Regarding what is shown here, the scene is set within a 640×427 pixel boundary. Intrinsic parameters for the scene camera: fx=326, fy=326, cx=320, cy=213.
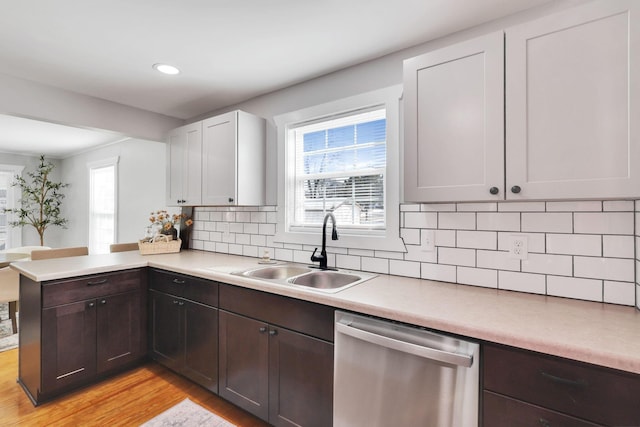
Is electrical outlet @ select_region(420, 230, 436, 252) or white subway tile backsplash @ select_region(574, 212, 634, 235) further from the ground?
white subway tile backsplash @ select_region(574, 212, 634, 235)

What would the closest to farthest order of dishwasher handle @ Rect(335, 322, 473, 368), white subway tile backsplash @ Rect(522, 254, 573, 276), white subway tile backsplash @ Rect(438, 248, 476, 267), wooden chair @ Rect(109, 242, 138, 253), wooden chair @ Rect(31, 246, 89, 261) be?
1. dishwasher handle @ Rect(335, 322, 473, 368)
2. white subway tile backsplash @ Rect(522, 254, 573, 276)
3. white subway tile backsplash @ Rect(438, 248, 476, 267)
4. wooden chair @ Rect(31, 246, 89, 261)
5. wooden chair @ Rect(109, 242, 138, 253)

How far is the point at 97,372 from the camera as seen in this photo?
7.86 feet

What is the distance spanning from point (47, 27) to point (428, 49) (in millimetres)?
2247

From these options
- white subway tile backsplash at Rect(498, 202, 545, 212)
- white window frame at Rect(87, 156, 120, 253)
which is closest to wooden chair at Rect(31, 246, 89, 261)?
white window frame at Rect(87, 156, 120, 253)

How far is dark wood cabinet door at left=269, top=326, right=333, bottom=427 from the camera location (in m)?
1.62

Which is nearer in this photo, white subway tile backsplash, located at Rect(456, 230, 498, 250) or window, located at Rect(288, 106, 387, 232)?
white subway tile backsplash, located at Rect(456, 230, 498, 250)

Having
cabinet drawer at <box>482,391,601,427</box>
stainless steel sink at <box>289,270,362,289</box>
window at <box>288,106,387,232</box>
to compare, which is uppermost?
window at <box>288,106,387,232</box>

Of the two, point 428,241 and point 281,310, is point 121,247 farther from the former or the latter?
point 428,241

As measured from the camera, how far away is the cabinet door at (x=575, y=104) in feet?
3.95

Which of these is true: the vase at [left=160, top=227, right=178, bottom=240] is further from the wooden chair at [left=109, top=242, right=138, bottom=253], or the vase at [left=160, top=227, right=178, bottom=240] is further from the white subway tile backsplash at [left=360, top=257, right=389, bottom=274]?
the white subway tile backsplash at [left=360, top=257, right=389, bottom=274]

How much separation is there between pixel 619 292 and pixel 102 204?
640 centimetres

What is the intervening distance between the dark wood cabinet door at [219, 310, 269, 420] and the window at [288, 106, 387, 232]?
0.94 m

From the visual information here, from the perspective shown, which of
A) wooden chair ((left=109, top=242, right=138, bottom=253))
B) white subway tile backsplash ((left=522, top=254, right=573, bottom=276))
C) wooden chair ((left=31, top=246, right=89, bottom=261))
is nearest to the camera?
white subway tile backsplash ((left=522, top=254, right=573, bottom=276))

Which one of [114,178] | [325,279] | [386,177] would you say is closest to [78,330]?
[325,279]
